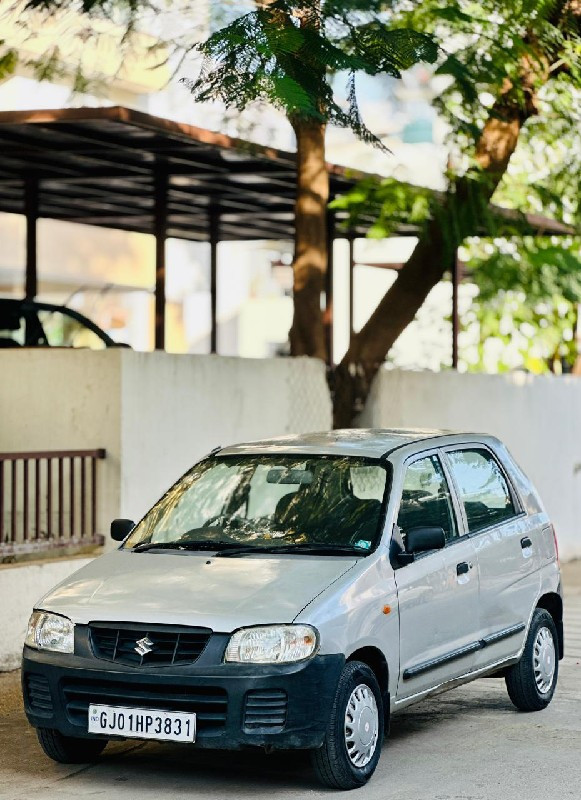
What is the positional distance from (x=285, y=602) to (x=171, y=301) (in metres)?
33.1

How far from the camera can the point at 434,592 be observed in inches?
316

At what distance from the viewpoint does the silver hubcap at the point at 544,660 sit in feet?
30.6

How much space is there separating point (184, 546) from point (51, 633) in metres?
0.93

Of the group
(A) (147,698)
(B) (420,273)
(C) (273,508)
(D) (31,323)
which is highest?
(B) (420,273)

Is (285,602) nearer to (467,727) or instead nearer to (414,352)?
(467,727)

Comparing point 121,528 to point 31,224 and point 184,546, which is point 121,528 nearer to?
point 184,546

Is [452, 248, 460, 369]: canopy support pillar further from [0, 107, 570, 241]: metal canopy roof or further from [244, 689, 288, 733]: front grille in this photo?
[244, 689, 288, 733]: front grille

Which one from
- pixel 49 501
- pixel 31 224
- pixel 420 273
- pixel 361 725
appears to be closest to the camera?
pixel 361 725

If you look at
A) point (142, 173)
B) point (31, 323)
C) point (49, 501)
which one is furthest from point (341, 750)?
point (31, 323)

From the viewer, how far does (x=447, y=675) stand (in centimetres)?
822

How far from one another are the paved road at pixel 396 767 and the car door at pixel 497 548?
0.48m

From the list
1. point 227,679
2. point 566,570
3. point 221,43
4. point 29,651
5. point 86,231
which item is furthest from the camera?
point 86,231

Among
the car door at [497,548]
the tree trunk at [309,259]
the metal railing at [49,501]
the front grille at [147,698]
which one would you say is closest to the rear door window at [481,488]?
the car door at [497,548]

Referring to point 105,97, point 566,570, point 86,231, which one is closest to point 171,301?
point 86,231
